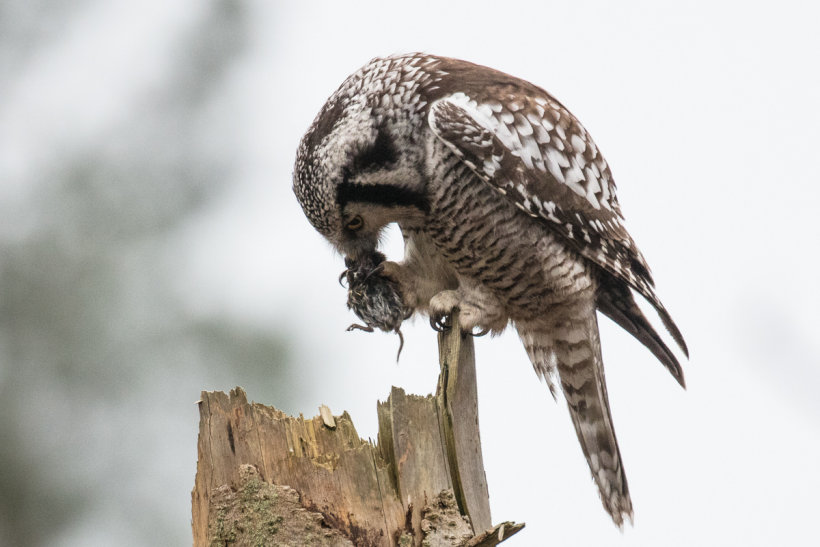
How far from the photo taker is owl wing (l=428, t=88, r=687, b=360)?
3389 mm

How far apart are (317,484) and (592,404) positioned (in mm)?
1886

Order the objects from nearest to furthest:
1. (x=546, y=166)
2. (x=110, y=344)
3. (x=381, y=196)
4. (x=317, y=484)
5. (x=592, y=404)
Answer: (x=317, y=484) → (x=381, y=196) → (x=546, y=166) → (x=592, y=404) → (x=110, y=344)

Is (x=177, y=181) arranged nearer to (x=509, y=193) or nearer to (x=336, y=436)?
(x=509, y=193)

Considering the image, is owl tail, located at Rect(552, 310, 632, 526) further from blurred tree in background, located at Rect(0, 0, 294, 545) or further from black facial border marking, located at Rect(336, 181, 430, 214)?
blurred tree in background, located at Rect(0, 0, 294, 545)

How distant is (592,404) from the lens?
396 cm

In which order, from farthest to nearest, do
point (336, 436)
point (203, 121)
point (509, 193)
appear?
1. point (203, 121)
2. point (509, 193)
3. point (336, 436)

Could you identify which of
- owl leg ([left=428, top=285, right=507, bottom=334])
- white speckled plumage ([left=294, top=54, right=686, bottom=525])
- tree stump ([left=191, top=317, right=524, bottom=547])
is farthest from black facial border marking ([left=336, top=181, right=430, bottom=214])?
tree stump ([left=191, top=317, right=524, bottom=547])

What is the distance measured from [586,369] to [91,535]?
162 inches

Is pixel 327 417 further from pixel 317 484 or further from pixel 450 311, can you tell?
pixel 450 311

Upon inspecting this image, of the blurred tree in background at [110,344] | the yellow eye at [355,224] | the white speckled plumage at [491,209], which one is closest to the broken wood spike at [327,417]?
the white speckled plumage at [491,209]

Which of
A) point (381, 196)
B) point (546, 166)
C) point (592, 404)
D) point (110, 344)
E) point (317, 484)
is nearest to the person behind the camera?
point (317, 484)

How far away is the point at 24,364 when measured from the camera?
6.71 metres

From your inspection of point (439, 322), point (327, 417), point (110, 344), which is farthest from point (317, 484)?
point (110, 344)

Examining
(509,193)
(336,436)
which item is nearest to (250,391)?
(509,193)
